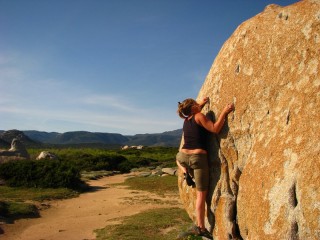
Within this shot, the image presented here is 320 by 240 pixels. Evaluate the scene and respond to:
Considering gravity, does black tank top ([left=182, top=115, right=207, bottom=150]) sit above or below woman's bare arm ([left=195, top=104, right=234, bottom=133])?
below

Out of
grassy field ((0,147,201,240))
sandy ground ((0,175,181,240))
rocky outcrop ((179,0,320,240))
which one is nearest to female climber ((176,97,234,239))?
rocky outcrop ((179,0,320,240))

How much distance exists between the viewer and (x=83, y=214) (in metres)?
15.1

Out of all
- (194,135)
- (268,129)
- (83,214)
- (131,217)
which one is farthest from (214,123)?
(83,214)

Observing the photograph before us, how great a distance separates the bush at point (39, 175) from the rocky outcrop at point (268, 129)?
1460cm

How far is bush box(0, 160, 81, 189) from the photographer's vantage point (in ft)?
70.2

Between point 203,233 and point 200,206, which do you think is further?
point 203,233

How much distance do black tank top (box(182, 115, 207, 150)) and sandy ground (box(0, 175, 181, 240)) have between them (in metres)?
5.07

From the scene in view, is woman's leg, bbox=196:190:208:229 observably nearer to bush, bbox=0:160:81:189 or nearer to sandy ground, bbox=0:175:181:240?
sandy ground, bbox=0:175:181:240

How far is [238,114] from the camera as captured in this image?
7199 mm

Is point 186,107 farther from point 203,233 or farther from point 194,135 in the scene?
point 203,233

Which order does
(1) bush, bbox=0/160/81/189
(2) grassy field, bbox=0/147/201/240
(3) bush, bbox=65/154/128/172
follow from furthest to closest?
(3) bush, bbox=65/154/128/172, (1) bush, bbox=0/160/81/189, (2) grassy field, bbox=0/147/201/240

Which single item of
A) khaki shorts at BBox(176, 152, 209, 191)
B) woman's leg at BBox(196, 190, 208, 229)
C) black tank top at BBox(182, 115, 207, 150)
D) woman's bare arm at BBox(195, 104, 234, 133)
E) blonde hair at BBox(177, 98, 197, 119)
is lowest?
woman's leg at BBox(196, 190, 208, 229)

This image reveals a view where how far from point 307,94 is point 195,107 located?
2.54 meters

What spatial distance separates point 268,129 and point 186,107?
77.4 inches
